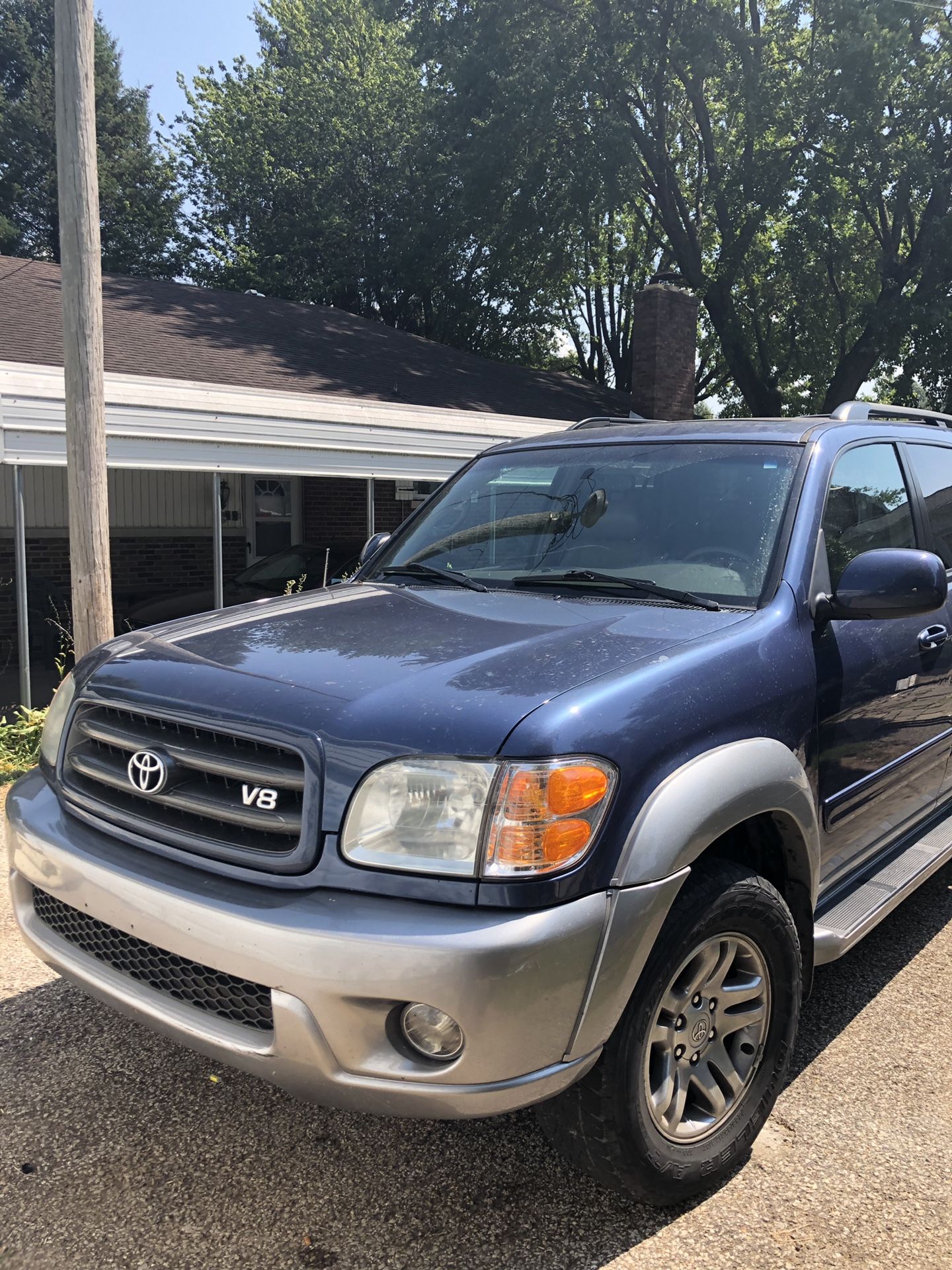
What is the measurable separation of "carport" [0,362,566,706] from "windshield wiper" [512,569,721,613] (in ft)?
18.0

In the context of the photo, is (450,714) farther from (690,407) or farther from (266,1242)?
(690,407)

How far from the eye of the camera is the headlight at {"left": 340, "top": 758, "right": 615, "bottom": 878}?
202 centimetres

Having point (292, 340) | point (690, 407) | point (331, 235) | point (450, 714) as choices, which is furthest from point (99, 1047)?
point (331, 235)

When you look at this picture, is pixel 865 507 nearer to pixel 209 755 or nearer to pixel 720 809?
pixel 720 809

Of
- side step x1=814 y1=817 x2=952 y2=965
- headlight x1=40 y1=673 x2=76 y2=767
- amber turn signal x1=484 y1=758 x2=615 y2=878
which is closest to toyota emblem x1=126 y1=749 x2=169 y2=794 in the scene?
headlight x1=40 y1=673 x2=76 y2=767

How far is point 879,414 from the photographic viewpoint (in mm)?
4234

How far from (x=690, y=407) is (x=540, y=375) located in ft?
9.36

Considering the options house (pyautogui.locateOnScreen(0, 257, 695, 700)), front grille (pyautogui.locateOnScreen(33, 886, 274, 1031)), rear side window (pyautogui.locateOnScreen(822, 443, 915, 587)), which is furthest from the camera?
house (pyautogui.locateOnScreen(0, 257, 695, 700))

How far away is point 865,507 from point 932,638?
52 cm

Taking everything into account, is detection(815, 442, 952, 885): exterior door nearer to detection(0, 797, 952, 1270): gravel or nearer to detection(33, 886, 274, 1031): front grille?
detection(0, 797, 952, 1270): gravel

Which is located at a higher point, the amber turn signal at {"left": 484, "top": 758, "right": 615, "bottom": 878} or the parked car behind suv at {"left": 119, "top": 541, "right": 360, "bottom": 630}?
the amber turn signal at {"left": 484, "top": 758, "right": 615, "bottom": 878}

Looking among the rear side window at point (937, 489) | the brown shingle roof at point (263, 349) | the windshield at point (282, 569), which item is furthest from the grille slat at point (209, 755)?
the windshield at point (282, 569)

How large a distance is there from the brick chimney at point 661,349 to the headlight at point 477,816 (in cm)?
1502

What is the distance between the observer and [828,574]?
3.04 m
